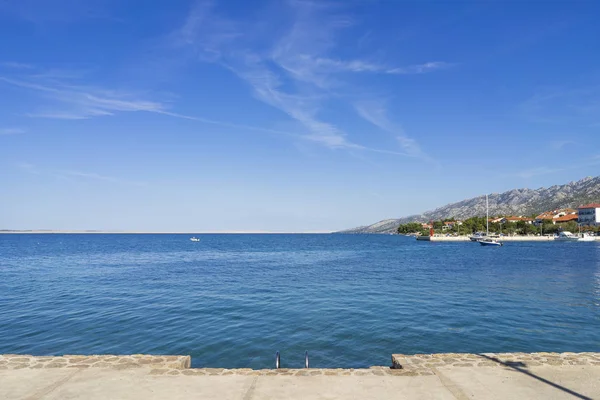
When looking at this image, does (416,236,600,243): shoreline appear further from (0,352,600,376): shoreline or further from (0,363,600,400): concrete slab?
(0,363,600,400): concrete slab

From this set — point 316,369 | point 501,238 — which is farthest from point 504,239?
point 316,369

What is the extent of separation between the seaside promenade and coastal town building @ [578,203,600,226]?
710 ft

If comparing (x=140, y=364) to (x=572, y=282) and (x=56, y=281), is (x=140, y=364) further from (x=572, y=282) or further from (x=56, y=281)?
(x=572, y=282)

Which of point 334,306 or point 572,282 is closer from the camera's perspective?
point 334,306

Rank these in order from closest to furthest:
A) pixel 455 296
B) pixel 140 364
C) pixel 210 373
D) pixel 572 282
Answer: pixel 210 373
pixel 140 364
pixel 455 296
pixel 572 282

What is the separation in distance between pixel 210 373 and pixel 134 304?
19.3m

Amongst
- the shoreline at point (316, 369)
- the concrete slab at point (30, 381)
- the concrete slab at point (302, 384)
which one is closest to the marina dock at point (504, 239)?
the shoreline at point (316, 369)

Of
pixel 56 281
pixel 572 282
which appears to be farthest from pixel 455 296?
pixel 56 281

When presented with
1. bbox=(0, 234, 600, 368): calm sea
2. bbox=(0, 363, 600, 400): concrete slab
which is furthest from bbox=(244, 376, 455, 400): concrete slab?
bbox=(0, 234, 600, 368): calm sea

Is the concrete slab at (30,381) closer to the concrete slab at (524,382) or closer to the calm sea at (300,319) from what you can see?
the calm sea at (300,319)

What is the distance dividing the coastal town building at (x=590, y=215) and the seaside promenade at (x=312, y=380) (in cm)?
21655

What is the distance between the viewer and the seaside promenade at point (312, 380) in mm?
9219

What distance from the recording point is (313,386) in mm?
9727

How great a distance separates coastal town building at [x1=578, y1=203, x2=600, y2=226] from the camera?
590ft
